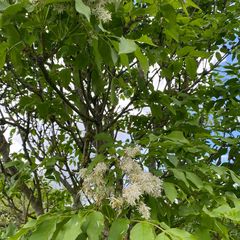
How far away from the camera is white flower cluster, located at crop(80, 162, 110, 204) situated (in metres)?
1.43

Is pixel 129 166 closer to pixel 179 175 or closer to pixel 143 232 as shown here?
pixel 179 175

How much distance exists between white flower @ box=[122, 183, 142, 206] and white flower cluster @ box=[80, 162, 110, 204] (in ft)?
0.40

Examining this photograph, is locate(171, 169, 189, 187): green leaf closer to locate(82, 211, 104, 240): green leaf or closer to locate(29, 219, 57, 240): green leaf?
locate(82, 211, 104, 240): green leaf

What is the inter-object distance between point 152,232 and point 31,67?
1.52 meters

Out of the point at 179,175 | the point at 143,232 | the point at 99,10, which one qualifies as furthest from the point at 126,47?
the point at 179,175

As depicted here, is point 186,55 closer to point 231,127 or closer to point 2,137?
point 231,127

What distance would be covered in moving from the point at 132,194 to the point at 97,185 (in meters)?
0.18

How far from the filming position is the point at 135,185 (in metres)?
1.33

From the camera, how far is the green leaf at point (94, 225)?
3.85 ft

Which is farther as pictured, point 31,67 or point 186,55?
point 31,67

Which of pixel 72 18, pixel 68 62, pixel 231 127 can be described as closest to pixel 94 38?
pixel 72 18

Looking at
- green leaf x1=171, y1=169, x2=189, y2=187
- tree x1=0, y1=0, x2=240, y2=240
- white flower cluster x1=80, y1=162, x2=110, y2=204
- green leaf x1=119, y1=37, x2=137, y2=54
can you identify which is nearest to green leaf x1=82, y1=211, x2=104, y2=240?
tree x1=0, y1=0, x2=240, y2=240

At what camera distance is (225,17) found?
2.38 meters

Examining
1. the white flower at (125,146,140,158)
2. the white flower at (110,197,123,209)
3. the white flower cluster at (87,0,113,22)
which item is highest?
the white flower cluster at (87,0,113,22)
